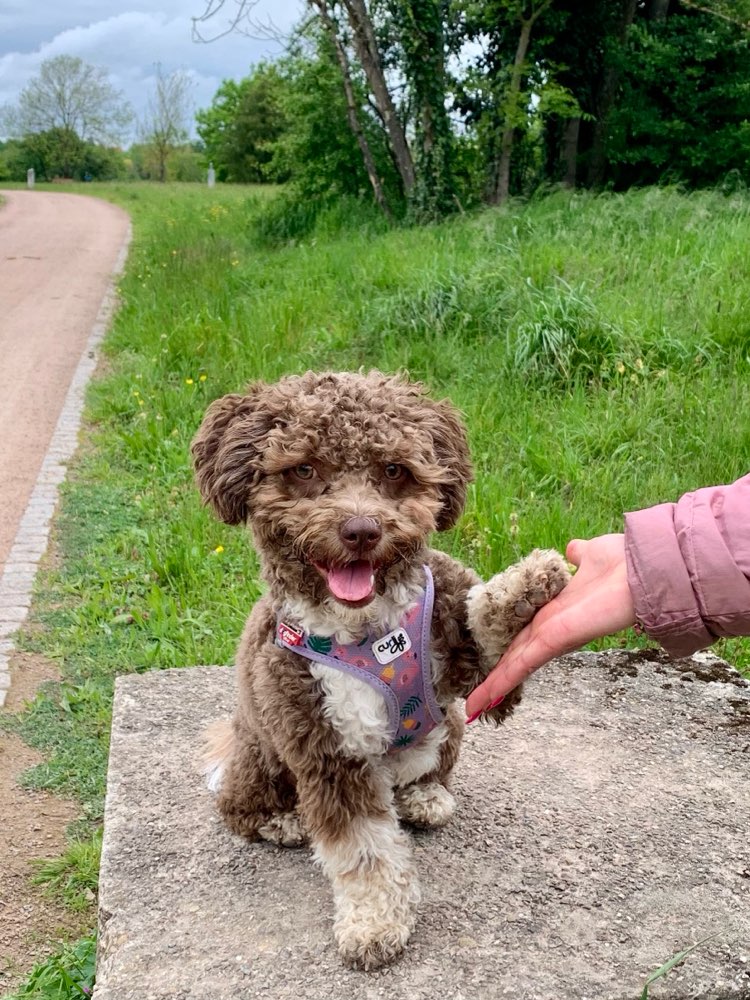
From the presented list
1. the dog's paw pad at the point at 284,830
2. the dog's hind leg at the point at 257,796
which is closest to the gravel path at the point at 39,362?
the dog's hind leg at the point at 257,796

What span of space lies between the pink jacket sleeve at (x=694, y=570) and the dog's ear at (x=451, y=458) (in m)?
0.72

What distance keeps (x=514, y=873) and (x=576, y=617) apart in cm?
106

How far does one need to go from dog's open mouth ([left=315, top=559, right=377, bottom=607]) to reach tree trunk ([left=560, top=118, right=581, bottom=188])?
13633 mm

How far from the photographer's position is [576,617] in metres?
2.21

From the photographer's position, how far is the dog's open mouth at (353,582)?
2.39 m

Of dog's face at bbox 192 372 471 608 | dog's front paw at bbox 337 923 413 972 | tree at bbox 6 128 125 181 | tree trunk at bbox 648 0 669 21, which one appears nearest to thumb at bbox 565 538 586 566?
dog's face at bbox 192 372 471 608

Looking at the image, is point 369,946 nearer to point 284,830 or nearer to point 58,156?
point 284,830

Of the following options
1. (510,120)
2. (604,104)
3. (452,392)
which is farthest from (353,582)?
(604,104)

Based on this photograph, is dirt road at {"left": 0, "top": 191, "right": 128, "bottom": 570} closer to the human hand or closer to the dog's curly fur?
the dog's curly fur

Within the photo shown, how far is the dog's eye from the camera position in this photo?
2.48 meters

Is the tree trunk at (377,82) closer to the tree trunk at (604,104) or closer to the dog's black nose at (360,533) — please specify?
the tree trunk at (604,104)

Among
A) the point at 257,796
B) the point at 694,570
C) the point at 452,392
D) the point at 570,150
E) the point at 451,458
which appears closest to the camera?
the point at 694,570

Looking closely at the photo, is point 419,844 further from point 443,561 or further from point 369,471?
point 369,471

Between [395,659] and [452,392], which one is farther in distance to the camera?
[452,392]
